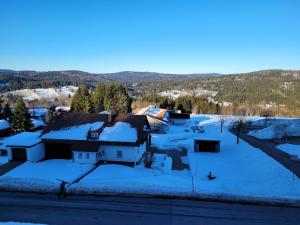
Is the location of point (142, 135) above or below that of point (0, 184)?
above

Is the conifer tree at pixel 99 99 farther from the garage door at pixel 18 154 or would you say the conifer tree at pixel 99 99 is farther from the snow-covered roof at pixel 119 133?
the garage door at pixel 18 154

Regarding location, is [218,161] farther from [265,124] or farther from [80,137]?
[265,124]

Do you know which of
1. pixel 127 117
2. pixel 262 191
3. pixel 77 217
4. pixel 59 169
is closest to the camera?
pixel 77 217

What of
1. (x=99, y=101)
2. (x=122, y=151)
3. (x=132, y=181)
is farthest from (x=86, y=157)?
(x=99, y=101)

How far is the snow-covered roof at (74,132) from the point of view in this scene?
28.5 m

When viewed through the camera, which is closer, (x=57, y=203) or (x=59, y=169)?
(x=57, y=203)

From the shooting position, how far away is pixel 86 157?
27391mm

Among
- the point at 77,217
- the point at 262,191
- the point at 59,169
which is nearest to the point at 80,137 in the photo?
the point at 59,169

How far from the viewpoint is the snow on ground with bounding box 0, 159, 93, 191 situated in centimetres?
2109

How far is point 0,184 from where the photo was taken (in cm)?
2130

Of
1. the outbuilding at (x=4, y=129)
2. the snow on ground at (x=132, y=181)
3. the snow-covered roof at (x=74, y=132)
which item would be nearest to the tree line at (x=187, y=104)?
the outbuilding at (x=4, y=129)

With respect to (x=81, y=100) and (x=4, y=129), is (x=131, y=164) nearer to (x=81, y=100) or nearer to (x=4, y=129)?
(x=4, y=129)

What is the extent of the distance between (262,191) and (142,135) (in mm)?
13334

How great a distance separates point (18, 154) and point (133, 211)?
16.5m
